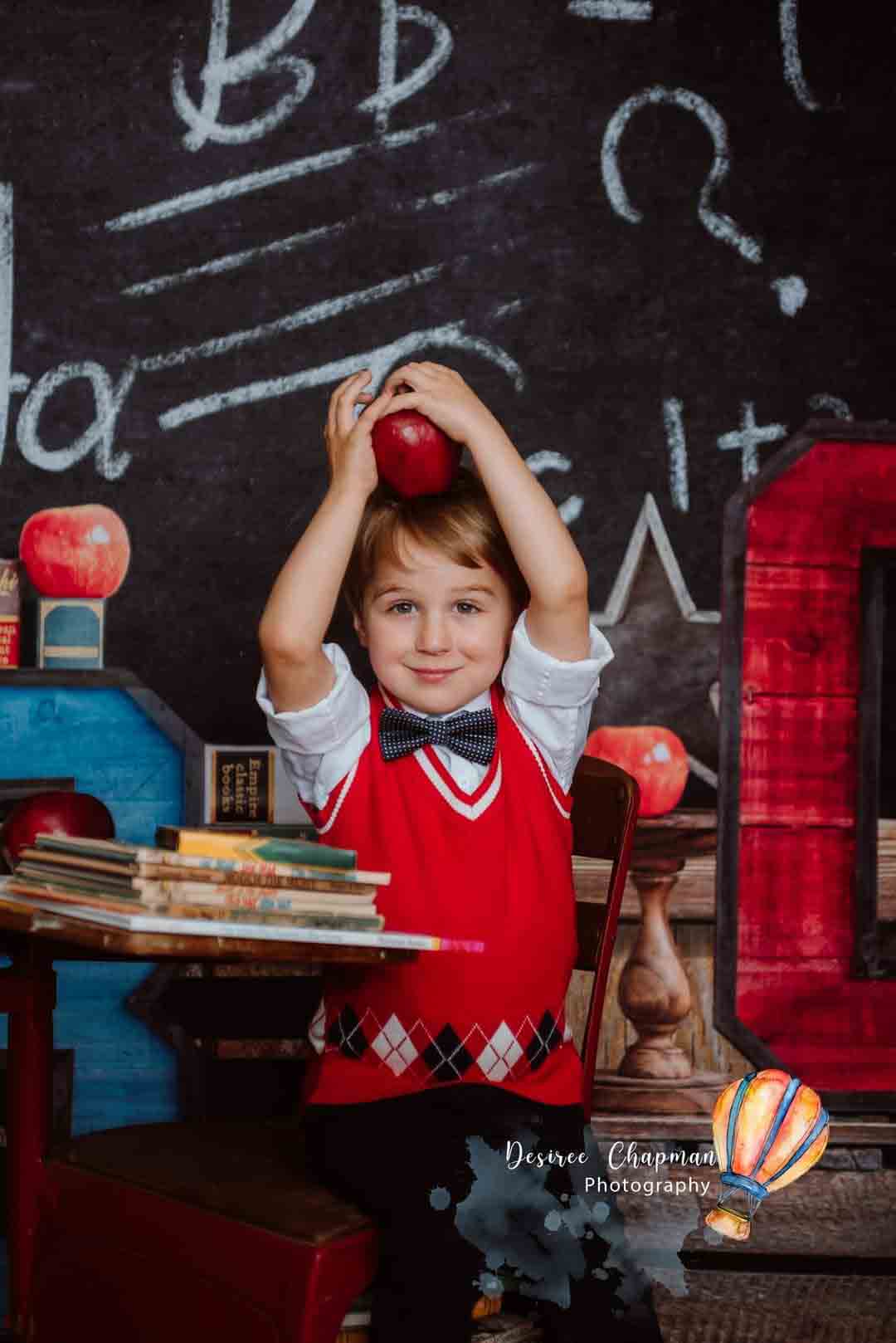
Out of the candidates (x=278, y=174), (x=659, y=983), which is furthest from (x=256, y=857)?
(x=278, y=174)

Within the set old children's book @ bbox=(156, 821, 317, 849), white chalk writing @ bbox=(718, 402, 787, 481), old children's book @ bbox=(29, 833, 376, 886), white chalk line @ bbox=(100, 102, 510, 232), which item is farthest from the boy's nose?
white chalk line @ bbox=(100, 102, 510, 232)

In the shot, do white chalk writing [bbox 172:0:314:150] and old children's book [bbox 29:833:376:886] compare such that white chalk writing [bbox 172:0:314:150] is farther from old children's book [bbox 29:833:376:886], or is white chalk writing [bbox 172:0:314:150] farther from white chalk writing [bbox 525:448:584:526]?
old children's book [bbox 29:833:376:886]

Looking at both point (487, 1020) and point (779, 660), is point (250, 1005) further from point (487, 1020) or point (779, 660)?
point (779, 660)

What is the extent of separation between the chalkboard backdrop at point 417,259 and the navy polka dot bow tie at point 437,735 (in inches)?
38.4

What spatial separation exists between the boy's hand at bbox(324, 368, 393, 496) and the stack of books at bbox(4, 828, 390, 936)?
55cm

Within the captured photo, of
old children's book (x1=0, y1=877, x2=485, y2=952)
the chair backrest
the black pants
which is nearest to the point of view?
old children's book (x1=0, y1=877, x2=485, y2=952)

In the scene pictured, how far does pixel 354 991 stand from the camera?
1980mm

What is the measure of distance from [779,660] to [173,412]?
1.32 meters

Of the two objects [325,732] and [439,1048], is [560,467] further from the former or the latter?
[439,1048]

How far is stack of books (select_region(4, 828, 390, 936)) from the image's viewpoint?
5.28ft

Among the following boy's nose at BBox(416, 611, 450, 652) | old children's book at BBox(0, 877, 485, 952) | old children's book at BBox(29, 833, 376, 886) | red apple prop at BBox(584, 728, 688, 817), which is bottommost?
old children's book at BBox(0, 877, 485, 952)

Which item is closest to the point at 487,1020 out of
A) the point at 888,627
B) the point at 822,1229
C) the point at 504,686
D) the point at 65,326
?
the point at 504,686

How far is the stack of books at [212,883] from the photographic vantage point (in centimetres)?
161

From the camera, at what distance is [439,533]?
204cm
